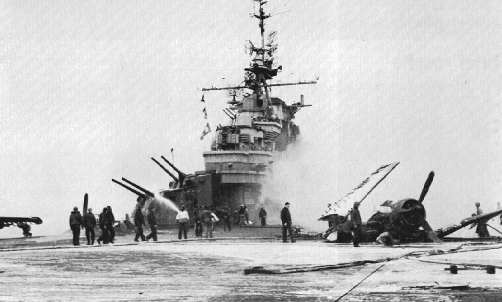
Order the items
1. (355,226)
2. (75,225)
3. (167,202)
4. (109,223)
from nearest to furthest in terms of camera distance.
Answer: (355,226) → (75,225) → (109,223) → (167,202)

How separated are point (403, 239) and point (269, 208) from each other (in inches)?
793

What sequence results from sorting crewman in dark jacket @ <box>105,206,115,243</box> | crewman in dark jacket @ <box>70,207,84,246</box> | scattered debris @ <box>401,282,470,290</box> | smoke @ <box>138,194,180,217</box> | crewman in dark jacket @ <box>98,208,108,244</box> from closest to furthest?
scattered debris @ <box>401,282,470,290</box>
crewman in dark jacket @ <box>70,207,84,246</box>
crewman in dark jacket @ <box>98,208,108,244</box>
crewman in dark jacket @ <box>105,206,115,243</box>
smoke @ <box>138,194,180,217</box>

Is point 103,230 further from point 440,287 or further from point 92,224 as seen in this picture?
point 440,287

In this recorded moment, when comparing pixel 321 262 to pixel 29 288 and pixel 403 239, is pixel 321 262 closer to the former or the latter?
→ pixel 29 288

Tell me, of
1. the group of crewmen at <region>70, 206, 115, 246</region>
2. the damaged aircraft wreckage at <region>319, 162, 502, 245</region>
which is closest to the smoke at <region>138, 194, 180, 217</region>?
the group of crewmen at <region>70, 206, 115, 246</region>

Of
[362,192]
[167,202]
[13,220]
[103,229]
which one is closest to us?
[362,192]

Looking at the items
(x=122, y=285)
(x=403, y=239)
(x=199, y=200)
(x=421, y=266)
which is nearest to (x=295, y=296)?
(x=122, y=285)

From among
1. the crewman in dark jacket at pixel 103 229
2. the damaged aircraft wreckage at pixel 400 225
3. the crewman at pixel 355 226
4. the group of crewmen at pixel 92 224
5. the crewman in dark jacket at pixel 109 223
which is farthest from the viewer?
the crewman in dark jacket at pixel 109 223

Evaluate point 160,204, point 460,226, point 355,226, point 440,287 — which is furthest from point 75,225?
point 440,287

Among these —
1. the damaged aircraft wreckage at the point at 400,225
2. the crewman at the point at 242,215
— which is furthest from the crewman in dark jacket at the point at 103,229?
the crewman at the point at 242,215

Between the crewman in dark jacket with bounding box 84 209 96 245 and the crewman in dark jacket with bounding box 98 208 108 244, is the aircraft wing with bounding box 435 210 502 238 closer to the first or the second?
the crewman in dark jacket with bounding box 98 208 108 244

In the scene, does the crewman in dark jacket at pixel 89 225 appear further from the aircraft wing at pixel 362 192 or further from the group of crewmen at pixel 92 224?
the aircraft wing at pixel 362 192

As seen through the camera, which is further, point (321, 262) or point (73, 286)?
point (321, 262)

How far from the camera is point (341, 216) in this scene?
19.5 metres
